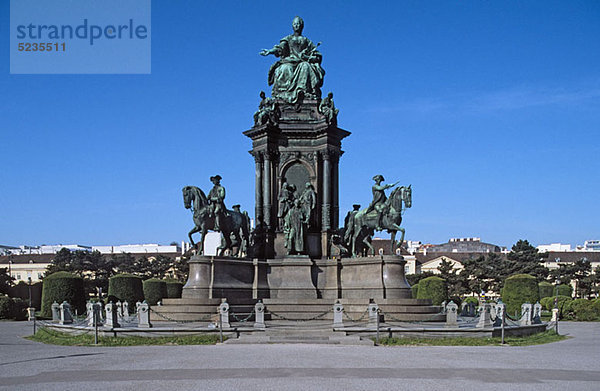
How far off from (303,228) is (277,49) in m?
10.3

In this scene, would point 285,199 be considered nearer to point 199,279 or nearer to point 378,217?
point 378,217

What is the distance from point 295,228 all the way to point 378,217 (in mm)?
4013

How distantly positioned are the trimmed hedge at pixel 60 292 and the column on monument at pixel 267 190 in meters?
26.3

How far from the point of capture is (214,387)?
14.3 metres

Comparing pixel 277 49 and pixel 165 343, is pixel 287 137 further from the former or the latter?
pixel 165 343

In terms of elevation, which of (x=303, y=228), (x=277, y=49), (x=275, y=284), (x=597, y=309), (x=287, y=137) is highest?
(x=277, y=49)

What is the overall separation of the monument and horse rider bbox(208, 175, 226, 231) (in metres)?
0.05

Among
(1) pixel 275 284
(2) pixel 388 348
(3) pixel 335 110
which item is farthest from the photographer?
(3) pixel 335 110

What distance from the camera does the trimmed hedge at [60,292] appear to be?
53656 millimetres

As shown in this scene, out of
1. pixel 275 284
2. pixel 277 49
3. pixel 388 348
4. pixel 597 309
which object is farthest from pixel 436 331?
pixel 597 309

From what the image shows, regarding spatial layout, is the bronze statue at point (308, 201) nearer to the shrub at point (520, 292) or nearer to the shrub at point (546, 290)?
the shrub at point (520, 292)

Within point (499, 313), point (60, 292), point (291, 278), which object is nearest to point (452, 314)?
point (499, 313)

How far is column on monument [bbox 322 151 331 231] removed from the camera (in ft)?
111

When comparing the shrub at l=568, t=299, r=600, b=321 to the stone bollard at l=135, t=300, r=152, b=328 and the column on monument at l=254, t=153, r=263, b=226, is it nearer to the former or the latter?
the column on monument at l=254, t=153, r=263, b=226
